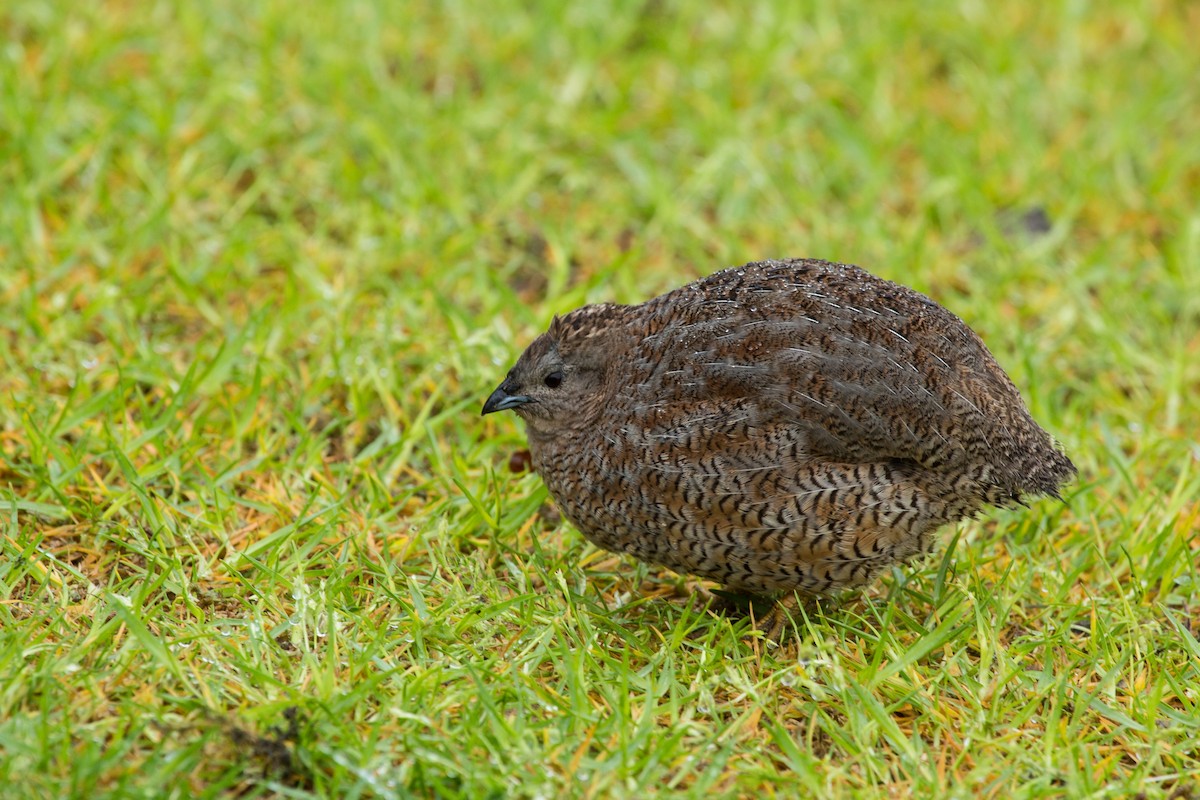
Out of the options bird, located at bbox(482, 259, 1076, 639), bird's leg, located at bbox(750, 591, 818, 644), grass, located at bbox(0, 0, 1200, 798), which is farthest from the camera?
bird's leg, located at bbox(750, 591, 818, 644)

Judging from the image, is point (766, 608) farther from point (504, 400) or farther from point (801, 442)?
point (504, 400)

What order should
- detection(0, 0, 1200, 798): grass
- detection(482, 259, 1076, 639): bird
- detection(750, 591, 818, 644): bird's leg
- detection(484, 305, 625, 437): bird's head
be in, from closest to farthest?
detection(0, 0, 1200, 798): grass < detection(482, 259, 1076, 639): bird < detection(750, 591, 818, 644): bird's leg < detection(484, 305, 625, 437): bird's head

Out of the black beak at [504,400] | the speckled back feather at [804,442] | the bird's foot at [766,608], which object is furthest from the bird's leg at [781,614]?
the black beak at [504,400]

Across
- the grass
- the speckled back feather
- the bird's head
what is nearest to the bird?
the speckled back feather

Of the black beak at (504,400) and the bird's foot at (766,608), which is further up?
the black beak at (504,400)

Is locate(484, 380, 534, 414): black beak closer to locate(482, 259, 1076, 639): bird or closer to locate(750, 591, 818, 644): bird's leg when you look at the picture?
locate(482, 259, 1076, 639): bird

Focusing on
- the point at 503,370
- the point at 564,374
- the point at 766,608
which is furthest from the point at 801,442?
the point at 503,370

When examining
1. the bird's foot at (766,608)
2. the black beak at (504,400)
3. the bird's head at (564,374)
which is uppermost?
the bird's head at (564,374)

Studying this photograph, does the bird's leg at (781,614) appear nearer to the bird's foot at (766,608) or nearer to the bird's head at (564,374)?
the bird's foot at (766,608)
